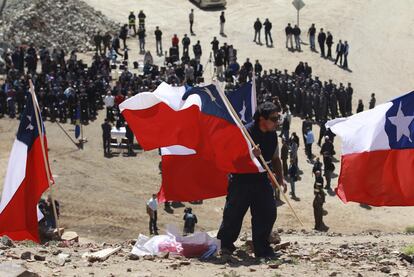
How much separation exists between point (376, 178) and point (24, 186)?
541 centimetres

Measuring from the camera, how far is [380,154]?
1489 centimetres

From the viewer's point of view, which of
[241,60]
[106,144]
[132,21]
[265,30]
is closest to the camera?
[106,144]

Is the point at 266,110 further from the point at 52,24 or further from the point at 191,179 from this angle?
the point at 52,24

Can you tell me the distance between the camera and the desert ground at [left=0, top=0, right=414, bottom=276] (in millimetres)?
27922

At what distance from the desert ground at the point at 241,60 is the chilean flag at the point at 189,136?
2398 mm

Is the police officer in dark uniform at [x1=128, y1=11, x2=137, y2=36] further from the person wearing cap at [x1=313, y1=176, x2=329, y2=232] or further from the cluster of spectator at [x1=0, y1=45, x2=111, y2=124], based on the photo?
the person wearing cap at [x1=313, y1=176, x2=329, y2=232]

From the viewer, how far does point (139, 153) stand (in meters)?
33.8

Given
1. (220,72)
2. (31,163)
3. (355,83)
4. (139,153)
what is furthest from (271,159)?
(355,83)

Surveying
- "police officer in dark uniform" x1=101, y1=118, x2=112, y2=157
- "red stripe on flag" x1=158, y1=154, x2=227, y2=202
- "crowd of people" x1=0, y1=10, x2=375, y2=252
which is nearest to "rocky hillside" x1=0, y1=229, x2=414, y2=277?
"red stripe on flag" x1=158, y1=154, x2=227, y2=202

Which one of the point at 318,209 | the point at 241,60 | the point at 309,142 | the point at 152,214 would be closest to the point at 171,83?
the point at 309,142

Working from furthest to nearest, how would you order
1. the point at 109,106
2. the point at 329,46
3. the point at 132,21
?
the point at 132,21
the point at 329,46
the point at 109,106

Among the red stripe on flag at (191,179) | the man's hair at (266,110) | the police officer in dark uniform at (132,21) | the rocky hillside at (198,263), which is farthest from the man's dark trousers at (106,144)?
the man's hair at (266,110)

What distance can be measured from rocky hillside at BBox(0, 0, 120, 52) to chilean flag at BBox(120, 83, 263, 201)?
32114 mm

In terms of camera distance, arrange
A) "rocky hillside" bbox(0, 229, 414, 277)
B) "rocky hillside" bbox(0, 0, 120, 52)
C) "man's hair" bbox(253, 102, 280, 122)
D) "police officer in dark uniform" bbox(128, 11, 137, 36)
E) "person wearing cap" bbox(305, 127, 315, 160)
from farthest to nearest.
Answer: "police officer in dark uniform" bbox(128, 11, 137, 36) < "rocky hillside" bbox(0, 0, 120, 52) < "person wearing cap" bbox(305, 127, 315, 160) < "man's hair" bbox(253, 102, 280, 122) < "rocky hillside" bbox(0, 229, 414, 277)
